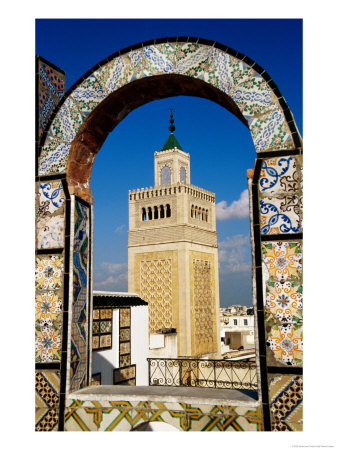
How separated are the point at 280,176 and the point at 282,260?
0.54 meters

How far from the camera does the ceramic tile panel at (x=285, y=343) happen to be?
109 inches

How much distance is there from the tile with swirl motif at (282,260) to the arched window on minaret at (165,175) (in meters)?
19.9

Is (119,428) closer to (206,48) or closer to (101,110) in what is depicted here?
(101,110)

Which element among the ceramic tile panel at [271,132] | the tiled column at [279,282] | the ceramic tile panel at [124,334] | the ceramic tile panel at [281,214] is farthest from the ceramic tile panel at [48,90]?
the ceramic tile panel at [124,334]

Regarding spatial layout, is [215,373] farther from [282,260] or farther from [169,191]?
[169,191]

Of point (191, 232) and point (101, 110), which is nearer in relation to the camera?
point (101, 110)

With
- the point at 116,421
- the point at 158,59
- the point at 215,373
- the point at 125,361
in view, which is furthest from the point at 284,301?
the point at 215,373

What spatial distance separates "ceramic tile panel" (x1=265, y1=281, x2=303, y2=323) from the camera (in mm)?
2799

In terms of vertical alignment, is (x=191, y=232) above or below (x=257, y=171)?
above

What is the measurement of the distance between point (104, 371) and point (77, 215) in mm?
2147

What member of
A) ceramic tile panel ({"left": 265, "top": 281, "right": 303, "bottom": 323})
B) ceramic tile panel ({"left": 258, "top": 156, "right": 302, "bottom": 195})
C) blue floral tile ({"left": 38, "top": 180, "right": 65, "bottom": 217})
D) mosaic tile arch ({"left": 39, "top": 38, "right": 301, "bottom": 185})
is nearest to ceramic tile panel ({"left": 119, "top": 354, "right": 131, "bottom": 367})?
blue floral tile ({"left": 38, "top": 180, "right": 65, "bottom": 217})

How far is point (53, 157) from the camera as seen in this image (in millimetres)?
3547

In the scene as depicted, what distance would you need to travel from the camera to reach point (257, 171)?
3.04 m

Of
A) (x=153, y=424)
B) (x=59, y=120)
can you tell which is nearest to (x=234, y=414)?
(x=153, y=424)
